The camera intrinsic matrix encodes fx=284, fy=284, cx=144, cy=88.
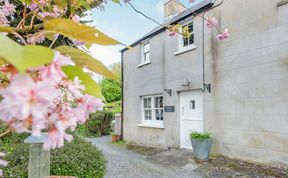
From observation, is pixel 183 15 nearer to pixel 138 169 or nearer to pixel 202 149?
pixel 202 149

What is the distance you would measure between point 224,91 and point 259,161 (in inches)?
79.0

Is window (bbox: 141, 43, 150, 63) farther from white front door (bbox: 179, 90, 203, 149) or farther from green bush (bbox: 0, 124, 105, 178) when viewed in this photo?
green bush (bbox: 0, 124, 105, 178)

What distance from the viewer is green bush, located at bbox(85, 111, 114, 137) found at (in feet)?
51.6

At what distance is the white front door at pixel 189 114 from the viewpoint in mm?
8741

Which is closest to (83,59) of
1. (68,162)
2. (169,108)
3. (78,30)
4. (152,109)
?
(78,30)

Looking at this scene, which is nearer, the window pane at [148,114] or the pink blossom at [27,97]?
the pink blossom at [27,97]

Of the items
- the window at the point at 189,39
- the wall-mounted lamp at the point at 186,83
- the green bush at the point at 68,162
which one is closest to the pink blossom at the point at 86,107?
the green bush at the point at 68,162

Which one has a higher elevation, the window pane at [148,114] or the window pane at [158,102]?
the window pane at [158,102]

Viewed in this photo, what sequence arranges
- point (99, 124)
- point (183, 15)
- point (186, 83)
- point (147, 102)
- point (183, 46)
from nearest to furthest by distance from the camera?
point (186, 83), point (183, 15), point (183, 46), point (147, 102), point (99, 124)

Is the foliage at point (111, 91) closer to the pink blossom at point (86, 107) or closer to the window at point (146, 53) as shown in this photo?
the window at point (146, 53)

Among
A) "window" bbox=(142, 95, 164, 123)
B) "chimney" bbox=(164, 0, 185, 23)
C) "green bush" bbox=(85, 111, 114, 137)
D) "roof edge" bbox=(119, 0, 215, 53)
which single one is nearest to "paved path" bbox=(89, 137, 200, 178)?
"window" bbox=(142, 95, 164, 123)

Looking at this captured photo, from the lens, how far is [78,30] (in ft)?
2.12

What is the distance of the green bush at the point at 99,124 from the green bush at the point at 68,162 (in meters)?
11.2

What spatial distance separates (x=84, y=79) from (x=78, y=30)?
0.41ft
